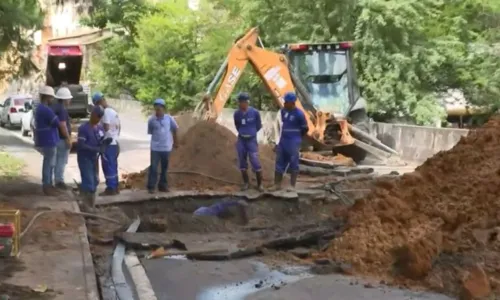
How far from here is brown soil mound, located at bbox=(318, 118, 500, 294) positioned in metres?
8.77

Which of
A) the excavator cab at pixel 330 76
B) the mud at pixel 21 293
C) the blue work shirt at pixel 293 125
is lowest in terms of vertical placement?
the mud at pixel 21 293

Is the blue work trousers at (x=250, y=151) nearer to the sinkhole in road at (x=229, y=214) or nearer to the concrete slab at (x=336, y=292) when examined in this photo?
the sinkhole in road at (x=229, y=214)

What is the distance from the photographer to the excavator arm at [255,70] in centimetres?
1791

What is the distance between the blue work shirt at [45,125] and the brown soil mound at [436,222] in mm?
5308

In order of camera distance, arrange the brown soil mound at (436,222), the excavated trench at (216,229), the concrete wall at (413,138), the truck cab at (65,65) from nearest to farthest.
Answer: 1. the brown soil mound at (436,222)
2. the excavated trench at (216,229)
3. the concrete wall at (413,138)
4. the truck cab at (65,65)

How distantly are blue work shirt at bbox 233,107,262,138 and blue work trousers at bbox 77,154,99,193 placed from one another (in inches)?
127

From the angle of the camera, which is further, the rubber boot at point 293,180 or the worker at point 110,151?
the rubber boot at point 293,180

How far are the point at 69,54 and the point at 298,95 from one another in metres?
17.7

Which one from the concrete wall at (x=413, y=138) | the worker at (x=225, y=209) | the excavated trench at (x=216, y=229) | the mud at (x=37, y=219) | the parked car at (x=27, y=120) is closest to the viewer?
the mud at (x=37, y=219)

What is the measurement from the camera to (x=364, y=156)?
69.4 feet

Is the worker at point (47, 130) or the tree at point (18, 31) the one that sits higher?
the tree at point (18, 31)

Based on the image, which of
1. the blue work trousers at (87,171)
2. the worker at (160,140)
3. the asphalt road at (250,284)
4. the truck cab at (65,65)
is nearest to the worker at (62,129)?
the worker at (160,140)

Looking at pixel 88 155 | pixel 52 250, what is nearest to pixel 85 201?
pixel 88 155

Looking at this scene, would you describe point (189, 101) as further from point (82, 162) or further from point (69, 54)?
point (82, 162)
